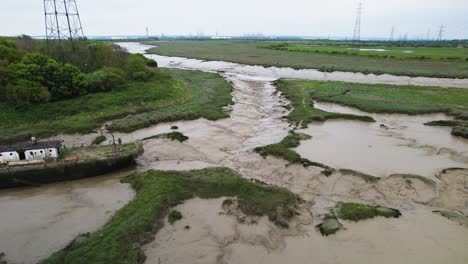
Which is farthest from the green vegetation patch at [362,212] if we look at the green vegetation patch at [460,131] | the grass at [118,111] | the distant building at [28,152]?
the grass at [118,111]

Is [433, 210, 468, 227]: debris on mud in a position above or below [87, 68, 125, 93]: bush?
below

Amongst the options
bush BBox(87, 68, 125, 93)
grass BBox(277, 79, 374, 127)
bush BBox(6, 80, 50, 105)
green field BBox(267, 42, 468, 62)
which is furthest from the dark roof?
green field BBox(267, 42, 468, 62)

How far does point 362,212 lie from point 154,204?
1264 centimetres

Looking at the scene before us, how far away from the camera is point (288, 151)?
26.2 m

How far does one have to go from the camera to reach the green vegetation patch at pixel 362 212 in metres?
17.8

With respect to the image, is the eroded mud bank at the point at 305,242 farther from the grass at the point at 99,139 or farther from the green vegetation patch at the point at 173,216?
the grass at the point at 99,139

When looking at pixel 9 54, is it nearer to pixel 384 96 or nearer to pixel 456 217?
pixel 456 217

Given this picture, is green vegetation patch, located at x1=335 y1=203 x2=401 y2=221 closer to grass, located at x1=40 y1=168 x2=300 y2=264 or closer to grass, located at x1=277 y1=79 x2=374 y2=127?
grass, located at x1=40 y1=168 x2=300 y2=264

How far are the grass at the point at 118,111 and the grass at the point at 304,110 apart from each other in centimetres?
929

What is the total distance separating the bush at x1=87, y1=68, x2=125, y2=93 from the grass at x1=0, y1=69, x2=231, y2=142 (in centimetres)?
129

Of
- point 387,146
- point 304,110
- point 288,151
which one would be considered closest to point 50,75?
point 288,151

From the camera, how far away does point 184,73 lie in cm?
7150

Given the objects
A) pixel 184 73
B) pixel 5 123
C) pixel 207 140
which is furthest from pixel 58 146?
pixel 184 73

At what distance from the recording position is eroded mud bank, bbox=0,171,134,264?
640 inches
